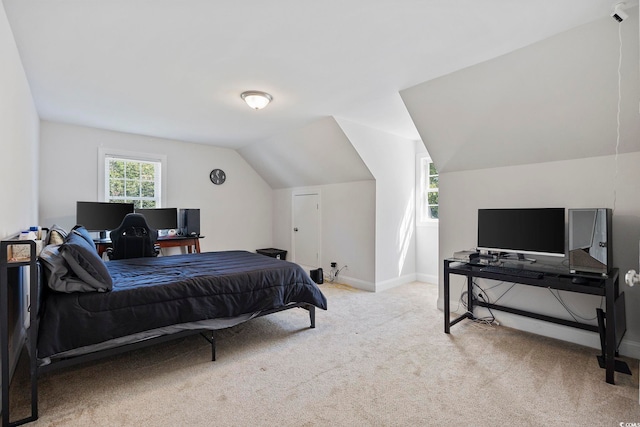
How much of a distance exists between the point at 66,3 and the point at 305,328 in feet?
10.2

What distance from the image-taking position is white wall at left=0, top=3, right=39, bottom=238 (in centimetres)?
202

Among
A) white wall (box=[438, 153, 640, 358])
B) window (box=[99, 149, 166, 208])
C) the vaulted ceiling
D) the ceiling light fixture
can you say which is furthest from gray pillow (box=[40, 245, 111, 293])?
white wall (box=[438, 153, 640, 358])

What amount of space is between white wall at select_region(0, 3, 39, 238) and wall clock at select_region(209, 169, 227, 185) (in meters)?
2.78

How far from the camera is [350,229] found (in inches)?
200

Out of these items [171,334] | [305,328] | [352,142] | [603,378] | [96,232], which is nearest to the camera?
[603,378]

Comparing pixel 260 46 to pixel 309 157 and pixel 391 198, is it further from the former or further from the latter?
pixel 391 198

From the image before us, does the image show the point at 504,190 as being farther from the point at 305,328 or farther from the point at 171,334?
the point at 171,334

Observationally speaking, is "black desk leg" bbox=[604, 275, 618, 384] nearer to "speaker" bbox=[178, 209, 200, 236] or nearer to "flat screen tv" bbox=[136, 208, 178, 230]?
"speaker" bbox=[178, 209, 200, 236]

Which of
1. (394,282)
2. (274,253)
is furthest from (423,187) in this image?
(274,253)

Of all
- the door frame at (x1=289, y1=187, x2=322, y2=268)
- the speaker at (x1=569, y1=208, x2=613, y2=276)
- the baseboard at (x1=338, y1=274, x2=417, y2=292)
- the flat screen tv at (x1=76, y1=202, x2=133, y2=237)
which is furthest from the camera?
the door frame at (x1=289, y1=187, x2=322, y2=268)

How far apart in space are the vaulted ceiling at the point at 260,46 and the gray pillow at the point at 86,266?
1.51 m

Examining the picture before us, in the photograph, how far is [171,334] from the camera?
2.44 m

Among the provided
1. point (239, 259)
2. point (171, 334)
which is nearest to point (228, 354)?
point (171, 334)

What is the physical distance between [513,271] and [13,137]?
4.15m
